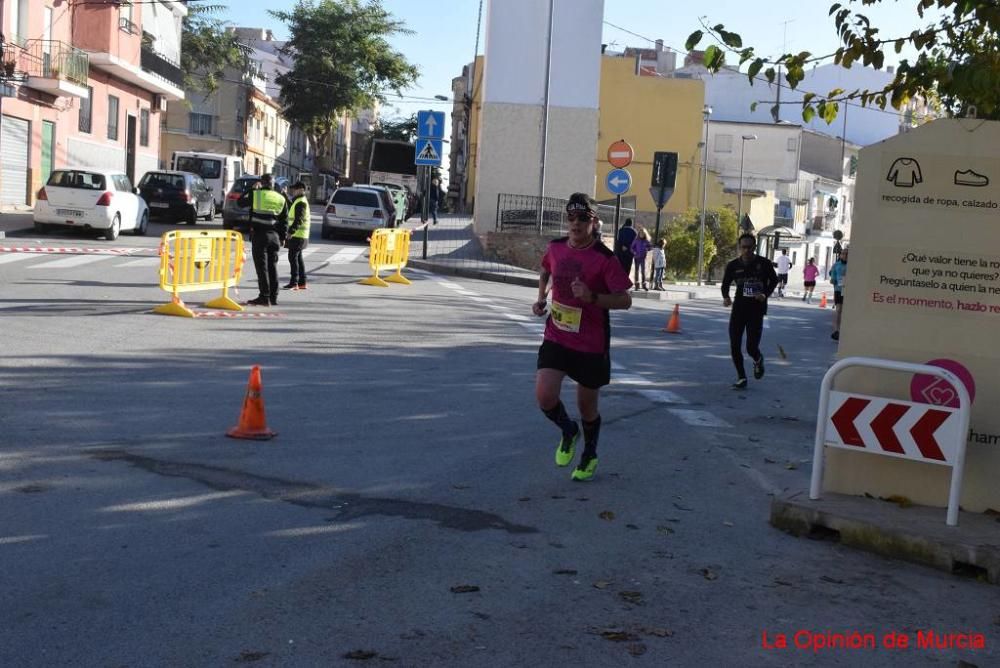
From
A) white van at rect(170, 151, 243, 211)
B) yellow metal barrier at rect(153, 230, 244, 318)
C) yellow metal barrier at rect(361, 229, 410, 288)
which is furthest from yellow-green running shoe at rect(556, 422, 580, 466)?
white van at rect(170, 151, 243, 211)

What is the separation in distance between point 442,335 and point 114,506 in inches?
363

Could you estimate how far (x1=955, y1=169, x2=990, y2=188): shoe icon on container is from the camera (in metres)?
6.88

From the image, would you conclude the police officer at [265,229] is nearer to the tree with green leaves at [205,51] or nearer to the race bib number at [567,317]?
the race bib number at [567,317]

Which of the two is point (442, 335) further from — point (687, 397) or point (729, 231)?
point (729, 231)

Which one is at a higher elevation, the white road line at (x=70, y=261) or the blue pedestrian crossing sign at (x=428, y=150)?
the blue pedestrian crossing sign at (x=428, y=150)

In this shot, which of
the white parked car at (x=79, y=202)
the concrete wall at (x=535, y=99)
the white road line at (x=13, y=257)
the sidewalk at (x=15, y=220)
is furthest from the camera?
the concrete wall at (x=535, y=99)

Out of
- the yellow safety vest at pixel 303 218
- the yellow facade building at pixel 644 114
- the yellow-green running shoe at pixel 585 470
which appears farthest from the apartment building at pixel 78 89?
the yellow-green running shoe at pixel 585 470

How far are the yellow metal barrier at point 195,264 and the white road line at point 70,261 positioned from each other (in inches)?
Result: 180

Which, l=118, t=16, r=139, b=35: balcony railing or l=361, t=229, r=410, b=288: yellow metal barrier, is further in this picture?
l=118, t=16, r=139, b=35: balcony railing

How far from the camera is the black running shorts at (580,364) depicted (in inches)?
298

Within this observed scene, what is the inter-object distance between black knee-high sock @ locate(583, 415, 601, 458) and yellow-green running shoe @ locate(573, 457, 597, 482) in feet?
0.11

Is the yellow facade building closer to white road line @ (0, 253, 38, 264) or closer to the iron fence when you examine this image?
the iron fence

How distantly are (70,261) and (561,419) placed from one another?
16.1 metres

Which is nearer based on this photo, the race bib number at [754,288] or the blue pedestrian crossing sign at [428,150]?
the race bib number at [754,288]
